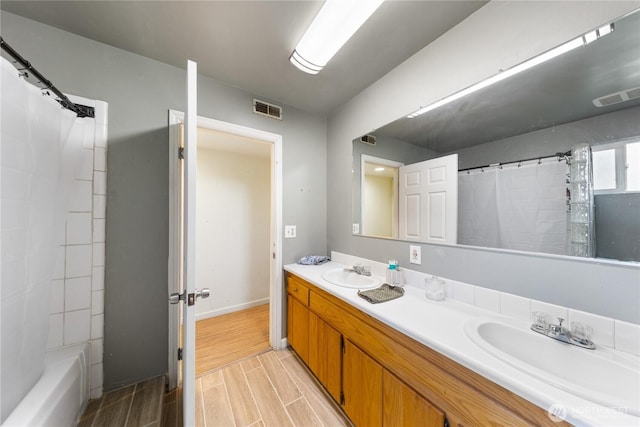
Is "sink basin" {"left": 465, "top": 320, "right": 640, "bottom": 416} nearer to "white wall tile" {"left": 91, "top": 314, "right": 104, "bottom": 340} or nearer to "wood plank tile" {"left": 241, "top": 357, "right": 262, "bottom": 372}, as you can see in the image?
"wood plank tile" {"left": 241, "top": 357, "right": 262, "bottom": 372}

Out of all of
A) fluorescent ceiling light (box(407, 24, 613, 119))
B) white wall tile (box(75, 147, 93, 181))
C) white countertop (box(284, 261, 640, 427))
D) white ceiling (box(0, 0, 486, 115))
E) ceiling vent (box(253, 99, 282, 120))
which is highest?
white ceiling (box(0, 0, 486, 115))

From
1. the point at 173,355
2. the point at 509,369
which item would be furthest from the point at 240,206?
the point at 509,369

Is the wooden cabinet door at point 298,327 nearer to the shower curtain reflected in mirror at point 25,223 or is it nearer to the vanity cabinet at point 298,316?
the vanity cabinet at point 298,316

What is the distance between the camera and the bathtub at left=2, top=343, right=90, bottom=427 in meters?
0.79

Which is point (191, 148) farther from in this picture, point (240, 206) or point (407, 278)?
point (240, 206)

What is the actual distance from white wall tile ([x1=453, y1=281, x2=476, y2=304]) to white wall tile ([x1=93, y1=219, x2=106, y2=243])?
2.17 metres

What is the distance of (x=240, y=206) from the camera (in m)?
2.91

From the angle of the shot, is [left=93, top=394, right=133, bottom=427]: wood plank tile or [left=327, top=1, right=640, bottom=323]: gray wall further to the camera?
[left=93, top=394, right=133, bottom=427]: wood plank tile

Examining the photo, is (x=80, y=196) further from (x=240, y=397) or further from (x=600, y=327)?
(x=600, y=327)

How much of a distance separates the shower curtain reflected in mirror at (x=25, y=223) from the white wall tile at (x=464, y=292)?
1.95 m

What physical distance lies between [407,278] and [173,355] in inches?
68.8

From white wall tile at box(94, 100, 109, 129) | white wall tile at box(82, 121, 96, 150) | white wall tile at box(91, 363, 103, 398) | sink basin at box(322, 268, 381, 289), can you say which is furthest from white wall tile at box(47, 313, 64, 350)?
sink basin at box(322, 268, 381, 289)

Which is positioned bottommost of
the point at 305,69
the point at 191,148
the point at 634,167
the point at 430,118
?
the point at 634,167

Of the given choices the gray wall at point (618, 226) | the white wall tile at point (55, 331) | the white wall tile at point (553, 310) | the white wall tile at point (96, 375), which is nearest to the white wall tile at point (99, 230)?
the white wall tile at point (55, 331)
